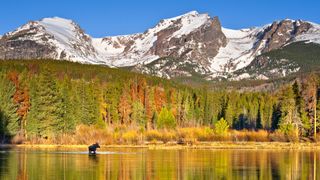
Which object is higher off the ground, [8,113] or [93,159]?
[8,113]

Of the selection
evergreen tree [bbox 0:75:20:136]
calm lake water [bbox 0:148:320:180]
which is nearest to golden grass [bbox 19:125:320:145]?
evergreen tree [bbox 0:75:20:136]

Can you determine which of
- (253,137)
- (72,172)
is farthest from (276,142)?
(72,172)

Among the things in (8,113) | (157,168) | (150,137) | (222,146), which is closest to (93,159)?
(157,168)

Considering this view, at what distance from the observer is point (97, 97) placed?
503 feet

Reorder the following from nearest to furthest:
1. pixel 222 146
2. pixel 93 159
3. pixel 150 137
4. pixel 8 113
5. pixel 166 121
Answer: pixel 93 159 < pixel 222 146 < pixel 8 113 < pixel 150 137 < pixel 166 121

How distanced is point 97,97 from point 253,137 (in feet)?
157

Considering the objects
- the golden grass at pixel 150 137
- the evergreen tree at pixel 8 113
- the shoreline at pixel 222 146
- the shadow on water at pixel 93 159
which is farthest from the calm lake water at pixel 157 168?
the evergreen tree at pixel 8 113

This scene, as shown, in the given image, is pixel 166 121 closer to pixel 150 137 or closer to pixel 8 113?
pixel 150 137

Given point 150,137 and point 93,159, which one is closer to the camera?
point 93,159

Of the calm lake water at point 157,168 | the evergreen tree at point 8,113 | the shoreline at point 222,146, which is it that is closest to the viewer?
the calm lake water at point 157,168

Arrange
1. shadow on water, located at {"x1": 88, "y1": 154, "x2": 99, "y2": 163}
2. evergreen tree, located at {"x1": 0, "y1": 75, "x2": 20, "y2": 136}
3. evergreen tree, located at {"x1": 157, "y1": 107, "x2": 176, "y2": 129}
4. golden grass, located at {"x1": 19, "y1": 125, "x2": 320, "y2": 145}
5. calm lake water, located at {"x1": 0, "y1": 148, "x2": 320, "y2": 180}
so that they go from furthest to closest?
1. evergreen tree, located at {"x1": 157, "y1": 107, "x2": 176, "y2": 129}
2. evergreen tree, located at {"x1": 0, "y1": 75, "x2": 20, "y2": 136}
3. golden grass, located at {"x1": 19, "y1": 125, "x2": 320, "y2": 145}
4. shadow on water, located at {"x1": 88, "y1": 154, "x2": 99, "y2": 163}
5. calm lake water, located at {"x1": 0, "y1": 148, "x2": 320, "y2": 180}

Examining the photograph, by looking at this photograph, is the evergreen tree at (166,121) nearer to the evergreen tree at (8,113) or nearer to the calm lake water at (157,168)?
the evergreen tree at (8,113)

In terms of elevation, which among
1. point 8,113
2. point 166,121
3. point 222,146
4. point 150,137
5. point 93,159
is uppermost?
point 8,113

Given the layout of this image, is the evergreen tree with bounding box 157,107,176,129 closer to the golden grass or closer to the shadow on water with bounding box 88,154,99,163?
the golden grass
